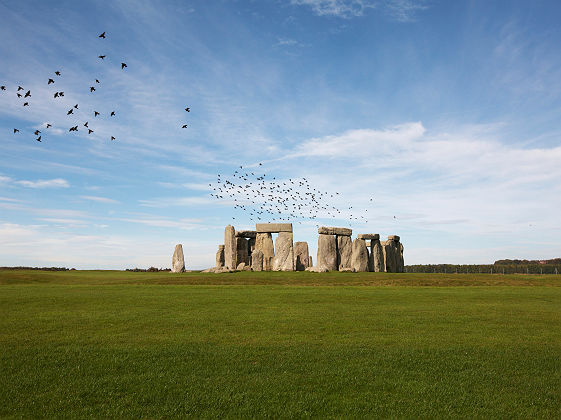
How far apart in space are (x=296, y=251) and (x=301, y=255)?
0.52 metres

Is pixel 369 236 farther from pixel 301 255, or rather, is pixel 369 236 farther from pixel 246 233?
pixel 246 233

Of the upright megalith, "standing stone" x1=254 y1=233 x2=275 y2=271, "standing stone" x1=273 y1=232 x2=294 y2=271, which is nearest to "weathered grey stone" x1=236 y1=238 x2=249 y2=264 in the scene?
"standing stone" x1=254 y1=233 x2=275 y2=271

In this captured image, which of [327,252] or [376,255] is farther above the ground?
[327,252]

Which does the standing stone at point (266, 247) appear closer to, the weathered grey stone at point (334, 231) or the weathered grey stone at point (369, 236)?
the weathered grey stone at point (334, 231)

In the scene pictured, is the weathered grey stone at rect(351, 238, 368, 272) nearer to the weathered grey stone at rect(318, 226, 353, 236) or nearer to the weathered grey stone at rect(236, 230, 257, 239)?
the weathered grey stone at rect(318, 226, 353, 236)

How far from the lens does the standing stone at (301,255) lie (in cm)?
3603

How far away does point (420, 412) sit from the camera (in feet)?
19.9

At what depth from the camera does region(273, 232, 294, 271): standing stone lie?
34.0 meters

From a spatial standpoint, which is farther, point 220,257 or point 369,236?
point 220,257

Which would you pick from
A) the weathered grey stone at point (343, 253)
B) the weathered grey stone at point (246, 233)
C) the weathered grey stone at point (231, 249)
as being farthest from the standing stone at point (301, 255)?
the weathered grey stone at point (231, 249)

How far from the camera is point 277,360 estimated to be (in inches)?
321

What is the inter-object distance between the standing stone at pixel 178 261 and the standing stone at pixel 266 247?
698cm

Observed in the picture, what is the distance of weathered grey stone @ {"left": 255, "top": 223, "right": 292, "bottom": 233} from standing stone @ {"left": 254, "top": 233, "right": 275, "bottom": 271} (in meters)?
0.62

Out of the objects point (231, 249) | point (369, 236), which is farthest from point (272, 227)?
point (369, 236)
